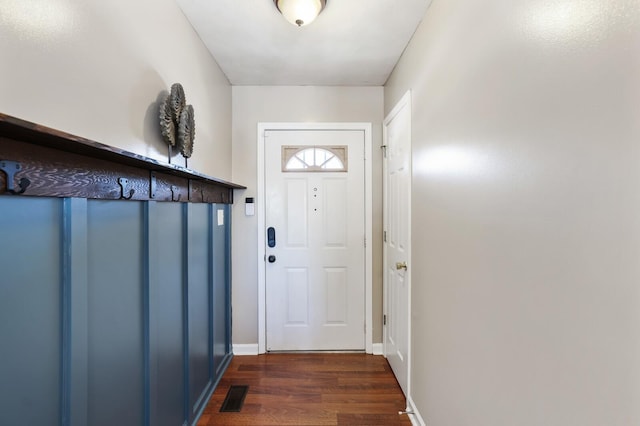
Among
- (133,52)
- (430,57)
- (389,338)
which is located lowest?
(389,338)

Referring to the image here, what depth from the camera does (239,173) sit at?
2645 millimetres

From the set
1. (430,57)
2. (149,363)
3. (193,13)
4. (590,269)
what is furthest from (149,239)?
(430,57)

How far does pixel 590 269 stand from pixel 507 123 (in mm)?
510

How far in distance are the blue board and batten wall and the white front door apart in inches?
37.0

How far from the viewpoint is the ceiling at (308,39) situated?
165 cm

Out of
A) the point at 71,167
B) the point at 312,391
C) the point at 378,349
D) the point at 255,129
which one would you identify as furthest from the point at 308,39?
the point at 378,349

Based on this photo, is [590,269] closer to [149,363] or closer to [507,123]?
[507,123]

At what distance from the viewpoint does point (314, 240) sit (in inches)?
105

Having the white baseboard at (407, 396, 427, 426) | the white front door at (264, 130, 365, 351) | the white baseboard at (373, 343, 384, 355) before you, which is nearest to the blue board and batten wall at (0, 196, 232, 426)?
the white front door at (264, 130, 365, 351)

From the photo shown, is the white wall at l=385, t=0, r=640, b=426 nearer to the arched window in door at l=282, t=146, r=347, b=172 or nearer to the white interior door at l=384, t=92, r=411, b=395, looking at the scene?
Answer: the white interior door at l=384, t=92, r=411, b=395

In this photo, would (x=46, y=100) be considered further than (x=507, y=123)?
No

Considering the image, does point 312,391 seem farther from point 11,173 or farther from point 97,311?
point 11,173

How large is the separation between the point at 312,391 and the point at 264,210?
1.47m

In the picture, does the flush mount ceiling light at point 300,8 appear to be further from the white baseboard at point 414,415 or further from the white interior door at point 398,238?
the white baseboard at point 414,415
